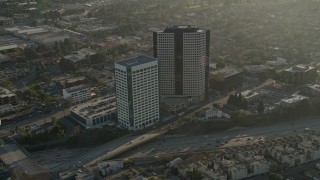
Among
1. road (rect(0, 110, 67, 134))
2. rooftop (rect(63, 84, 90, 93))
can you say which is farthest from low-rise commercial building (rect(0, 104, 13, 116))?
rooftop (rect(63, 84, 90, 93))

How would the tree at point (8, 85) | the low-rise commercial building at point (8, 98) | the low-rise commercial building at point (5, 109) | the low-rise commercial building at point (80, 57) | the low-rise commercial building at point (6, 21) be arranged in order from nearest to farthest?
the low-rise commercial building at point (5, 109), the low-rise commercial building at point (8, 98), the tree at point (8, 85), the low-rise commercial building at point (80, 57), the low-rise commercial building at point (6, 21)

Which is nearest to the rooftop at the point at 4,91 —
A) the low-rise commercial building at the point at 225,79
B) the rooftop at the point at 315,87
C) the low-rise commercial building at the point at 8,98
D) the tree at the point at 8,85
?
the low-rise commercial building at the point at 8,98

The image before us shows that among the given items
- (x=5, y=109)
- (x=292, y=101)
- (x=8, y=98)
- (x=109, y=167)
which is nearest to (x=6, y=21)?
(x=8, y=98)

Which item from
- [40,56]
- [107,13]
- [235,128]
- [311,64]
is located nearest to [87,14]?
[107,13]

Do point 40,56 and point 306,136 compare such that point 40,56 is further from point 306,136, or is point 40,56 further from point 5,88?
point 306,136

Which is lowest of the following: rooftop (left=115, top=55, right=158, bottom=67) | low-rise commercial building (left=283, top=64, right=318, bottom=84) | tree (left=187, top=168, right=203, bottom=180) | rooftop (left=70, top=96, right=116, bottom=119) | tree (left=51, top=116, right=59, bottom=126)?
tree (left=187, top=168, right=203, bottom=180)

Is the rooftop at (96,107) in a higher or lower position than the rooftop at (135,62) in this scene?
lower

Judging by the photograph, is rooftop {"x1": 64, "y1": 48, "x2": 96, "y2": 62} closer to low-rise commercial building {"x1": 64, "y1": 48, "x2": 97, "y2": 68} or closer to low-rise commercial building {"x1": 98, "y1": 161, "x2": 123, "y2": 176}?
low-rise commercial building {"x1": 64, "y1": 48, "x2": 97, "y2": 68}

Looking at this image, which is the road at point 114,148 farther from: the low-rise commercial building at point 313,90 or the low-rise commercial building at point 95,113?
the low-rise commercial building at point 313,90
